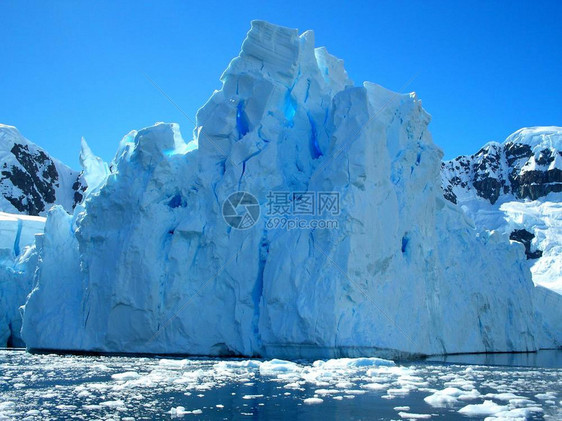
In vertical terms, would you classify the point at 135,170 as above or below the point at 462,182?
below

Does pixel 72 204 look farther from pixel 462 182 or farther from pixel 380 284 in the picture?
pixel 380 284

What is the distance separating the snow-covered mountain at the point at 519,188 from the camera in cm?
4375

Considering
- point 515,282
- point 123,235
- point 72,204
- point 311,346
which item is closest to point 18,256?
point 123,235

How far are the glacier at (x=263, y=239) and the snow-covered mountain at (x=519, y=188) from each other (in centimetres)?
2696

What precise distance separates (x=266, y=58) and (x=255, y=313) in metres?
7.05

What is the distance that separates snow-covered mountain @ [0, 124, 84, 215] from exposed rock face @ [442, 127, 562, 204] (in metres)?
31.4

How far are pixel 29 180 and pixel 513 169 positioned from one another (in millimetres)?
40635

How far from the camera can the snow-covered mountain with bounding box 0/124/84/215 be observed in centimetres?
4422

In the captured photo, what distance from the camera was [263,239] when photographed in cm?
1597

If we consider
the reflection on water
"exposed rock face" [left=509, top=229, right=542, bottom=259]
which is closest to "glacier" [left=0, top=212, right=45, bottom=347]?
the reflection on water

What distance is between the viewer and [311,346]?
1420 centimetres

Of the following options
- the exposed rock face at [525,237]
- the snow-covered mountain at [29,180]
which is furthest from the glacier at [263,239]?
the snow-covered mountain at [29,180]

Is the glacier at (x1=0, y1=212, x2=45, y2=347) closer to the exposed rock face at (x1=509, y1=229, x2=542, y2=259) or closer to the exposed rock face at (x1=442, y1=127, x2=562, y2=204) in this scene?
the exposed rock face at (x1=509, y1=229, x2=542, y2=259)

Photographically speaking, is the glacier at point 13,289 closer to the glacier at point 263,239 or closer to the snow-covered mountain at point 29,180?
the glacier at point 263,239
